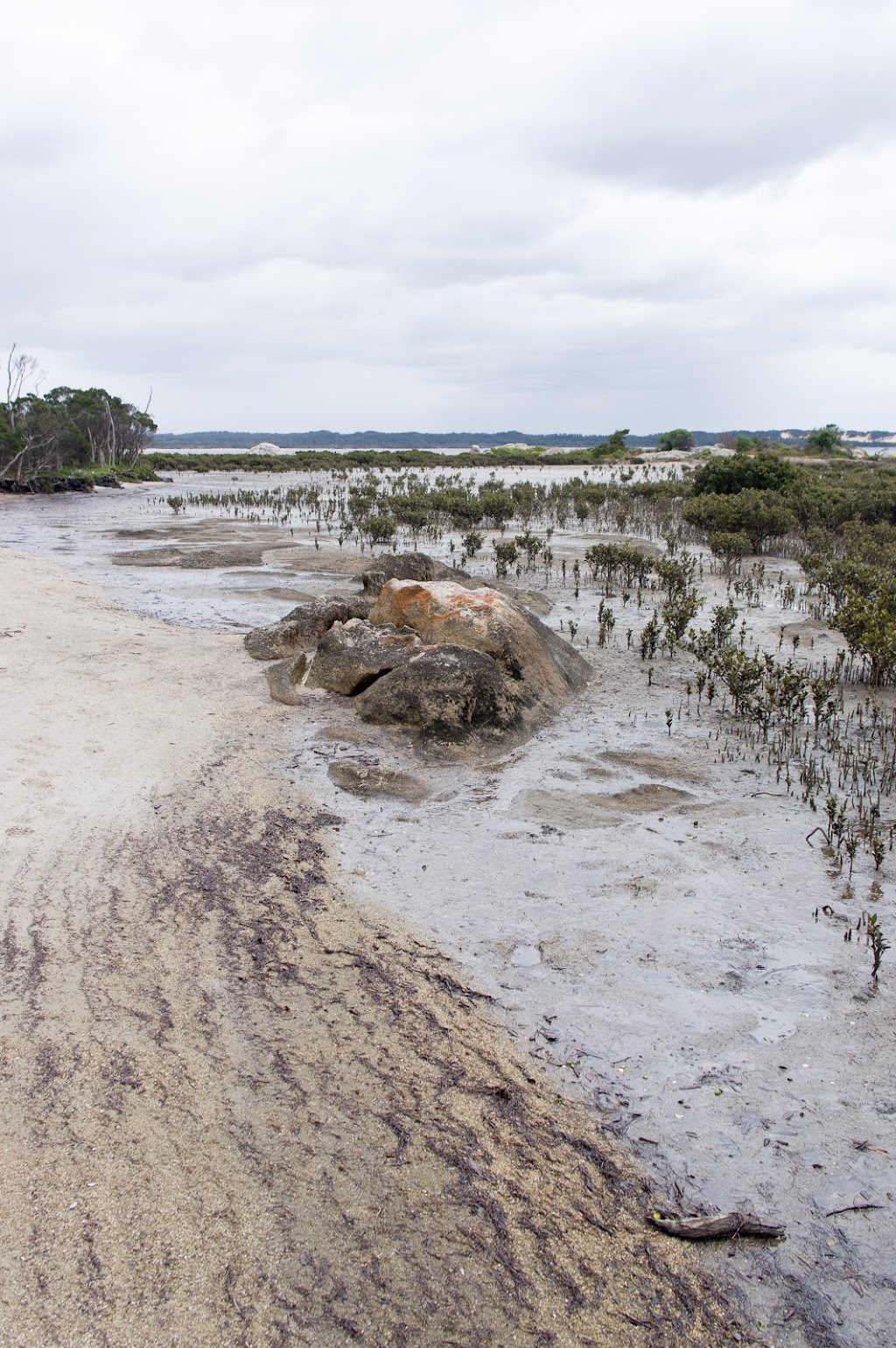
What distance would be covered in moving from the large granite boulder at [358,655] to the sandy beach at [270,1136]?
265 cm

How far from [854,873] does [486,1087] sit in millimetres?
2548

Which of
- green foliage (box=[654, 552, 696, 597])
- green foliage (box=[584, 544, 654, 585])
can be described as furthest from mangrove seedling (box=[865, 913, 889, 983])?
green foliage (box=[584, 544, 654, 585])

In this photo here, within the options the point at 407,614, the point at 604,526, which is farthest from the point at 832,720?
the point at 604,526

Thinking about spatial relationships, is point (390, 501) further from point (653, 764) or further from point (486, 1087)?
point (486, 1087)

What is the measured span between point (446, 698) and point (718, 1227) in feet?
14.4

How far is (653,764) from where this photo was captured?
602 centimetres

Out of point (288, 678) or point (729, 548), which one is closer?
point (288, 678)

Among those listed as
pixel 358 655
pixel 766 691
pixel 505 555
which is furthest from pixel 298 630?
pixel 505 555

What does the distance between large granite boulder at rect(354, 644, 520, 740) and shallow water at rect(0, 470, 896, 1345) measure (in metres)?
0.25

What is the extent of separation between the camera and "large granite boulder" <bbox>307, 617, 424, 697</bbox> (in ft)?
23.9

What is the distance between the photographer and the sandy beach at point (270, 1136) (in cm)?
210

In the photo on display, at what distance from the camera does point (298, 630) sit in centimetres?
855

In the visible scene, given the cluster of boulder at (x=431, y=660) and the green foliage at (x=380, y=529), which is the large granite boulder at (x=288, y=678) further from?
the green foliage at (x=380, y=529)

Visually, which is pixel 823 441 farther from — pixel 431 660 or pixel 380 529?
pixel 431 660
